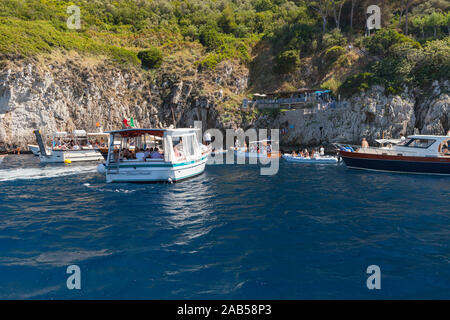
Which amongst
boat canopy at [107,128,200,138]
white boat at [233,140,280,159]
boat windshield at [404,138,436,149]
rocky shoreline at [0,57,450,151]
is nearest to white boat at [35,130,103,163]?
rocky shoreline at [0,57,450,151]

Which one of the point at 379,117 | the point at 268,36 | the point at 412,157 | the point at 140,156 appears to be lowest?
the point at 412,157

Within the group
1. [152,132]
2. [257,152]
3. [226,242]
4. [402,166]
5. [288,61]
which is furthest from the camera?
[288,61]

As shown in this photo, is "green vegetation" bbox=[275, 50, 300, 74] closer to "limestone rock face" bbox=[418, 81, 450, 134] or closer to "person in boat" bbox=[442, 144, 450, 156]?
"limestone rock face" bbox=[418, 81, 450, 134]

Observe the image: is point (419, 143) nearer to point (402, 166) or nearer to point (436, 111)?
point (402, 166)

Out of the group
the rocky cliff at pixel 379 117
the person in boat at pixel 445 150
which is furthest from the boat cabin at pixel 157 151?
the rocky cliff at pixel 379 117

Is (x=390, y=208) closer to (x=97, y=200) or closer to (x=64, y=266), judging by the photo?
(x=64, y=266)

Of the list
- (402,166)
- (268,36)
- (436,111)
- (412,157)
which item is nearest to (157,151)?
(402,166)

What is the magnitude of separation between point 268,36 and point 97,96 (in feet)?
132

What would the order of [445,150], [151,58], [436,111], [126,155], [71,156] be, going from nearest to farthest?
1. [126,155]
2. [445,150]
3. [436,111]
4. [71,156]
5. [151,58]

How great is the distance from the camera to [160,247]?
934 centimetres

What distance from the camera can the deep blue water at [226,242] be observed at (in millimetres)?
7023

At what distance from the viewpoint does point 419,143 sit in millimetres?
23688

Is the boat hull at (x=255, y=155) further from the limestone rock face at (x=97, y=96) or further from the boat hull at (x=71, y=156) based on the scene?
the boat hull at (x=71, y=156)

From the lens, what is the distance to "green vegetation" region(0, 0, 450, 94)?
41906mm
